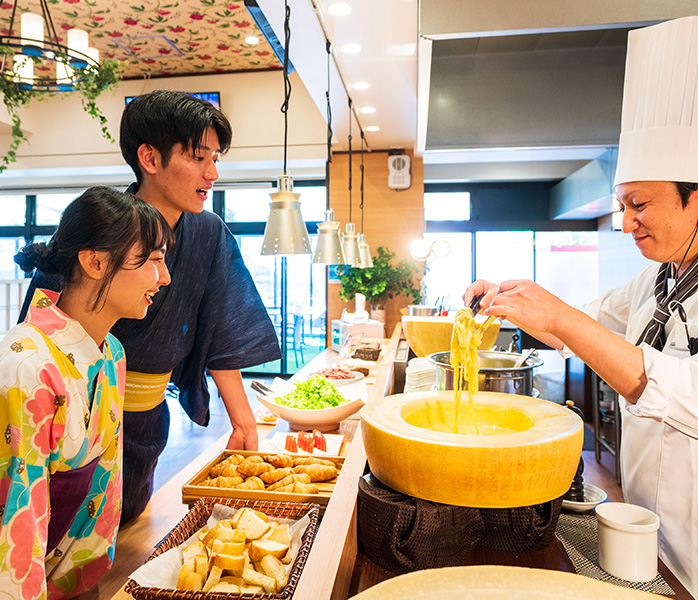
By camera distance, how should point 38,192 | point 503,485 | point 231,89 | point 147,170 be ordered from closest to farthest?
point 503,485 < point 147,170 < point 231,89 < point 38,192

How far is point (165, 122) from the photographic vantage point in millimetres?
1482

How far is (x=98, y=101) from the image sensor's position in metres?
6.74

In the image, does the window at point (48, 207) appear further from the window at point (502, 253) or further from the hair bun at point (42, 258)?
the hair bun at point (42, 258)

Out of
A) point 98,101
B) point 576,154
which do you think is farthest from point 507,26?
point 98,101

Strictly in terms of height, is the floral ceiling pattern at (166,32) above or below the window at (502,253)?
above

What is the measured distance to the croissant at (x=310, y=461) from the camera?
5.04 ft

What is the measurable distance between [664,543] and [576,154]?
5563mm

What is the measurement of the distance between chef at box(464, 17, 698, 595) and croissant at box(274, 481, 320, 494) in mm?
618

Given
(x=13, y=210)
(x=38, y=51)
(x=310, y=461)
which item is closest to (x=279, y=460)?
(x=310, y=461)

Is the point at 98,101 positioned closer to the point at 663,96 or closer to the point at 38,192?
the point at 38,192

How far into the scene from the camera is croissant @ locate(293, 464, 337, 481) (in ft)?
4.75

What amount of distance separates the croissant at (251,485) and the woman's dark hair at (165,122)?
92 cm

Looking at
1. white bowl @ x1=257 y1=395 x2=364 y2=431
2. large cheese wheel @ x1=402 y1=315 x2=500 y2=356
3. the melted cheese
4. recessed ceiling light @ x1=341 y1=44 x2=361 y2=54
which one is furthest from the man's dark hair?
recessed ceiling light @ x1=341 y1=44 x2=361 y2=54

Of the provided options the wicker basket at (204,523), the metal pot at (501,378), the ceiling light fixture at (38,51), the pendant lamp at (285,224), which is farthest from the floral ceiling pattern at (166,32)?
the wicker basket at (204,523)
